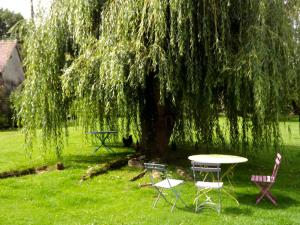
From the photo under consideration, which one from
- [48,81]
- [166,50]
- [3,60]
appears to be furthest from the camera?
[3,60]

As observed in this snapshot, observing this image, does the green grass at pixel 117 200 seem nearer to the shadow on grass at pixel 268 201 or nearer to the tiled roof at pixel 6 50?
the shadow on grass at pixel 268 201

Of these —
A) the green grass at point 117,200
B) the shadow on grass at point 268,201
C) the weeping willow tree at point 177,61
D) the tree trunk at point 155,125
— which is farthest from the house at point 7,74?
the shadow on grass at point 268,201

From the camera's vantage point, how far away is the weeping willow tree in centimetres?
875

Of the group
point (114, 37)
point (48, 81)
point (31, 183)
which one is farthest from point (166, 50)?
point (31, 183)

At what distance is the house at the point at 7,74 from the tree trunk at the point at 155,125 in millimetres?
17416

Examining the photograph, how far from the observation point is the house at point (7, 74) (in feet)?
87.3

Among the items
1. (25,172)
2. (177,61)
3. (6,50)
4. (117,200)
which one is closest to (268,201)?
(117,200)

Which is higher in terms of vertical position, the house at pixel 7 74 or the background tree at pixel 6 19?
the background tree at pixel 6 19

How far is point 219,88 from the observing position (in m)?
9.87

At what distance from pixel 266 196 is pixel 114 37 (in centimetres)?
467

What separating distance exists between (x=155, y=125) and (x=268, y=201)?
4.08m

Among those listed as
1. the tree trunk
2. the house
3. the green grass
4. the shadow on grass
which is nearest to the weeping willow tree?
the tree trunk

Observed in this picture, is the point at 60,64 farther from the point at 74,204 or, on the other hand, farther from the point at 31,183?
the point at 74,204

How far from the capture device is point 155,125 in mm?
11008
